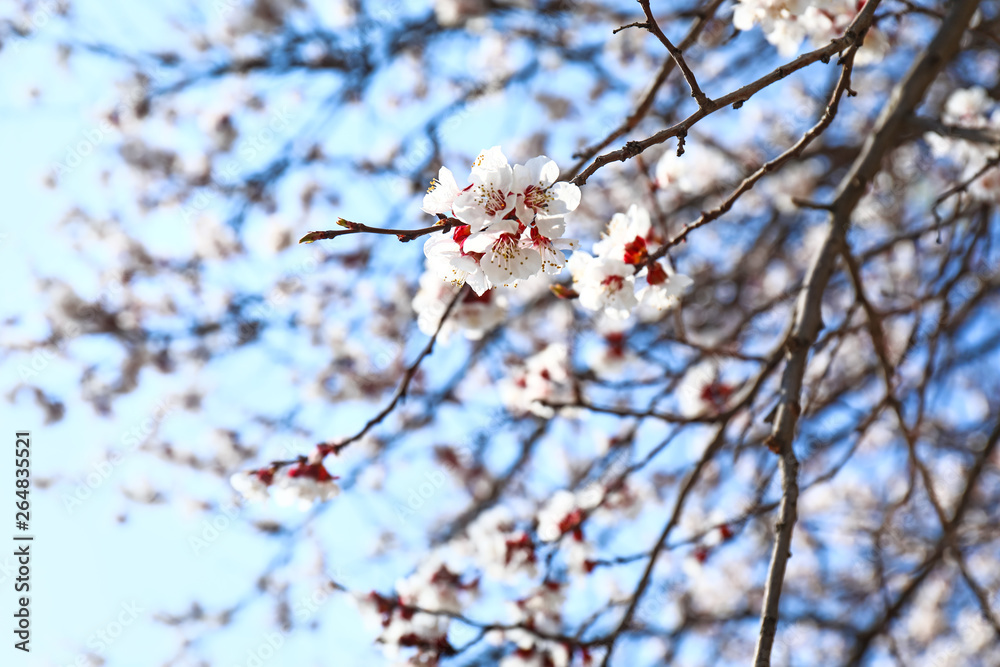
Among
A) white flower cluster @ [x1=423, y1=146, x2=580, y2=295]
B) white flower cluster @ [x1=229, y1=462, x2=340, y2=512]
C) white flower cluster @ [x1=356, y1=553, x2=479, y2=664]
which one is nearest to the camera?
white flower cluster @ [x1=423, y1=146, x2=580, y2=295]

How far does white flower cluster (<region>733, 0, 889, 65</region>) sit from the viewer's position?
189 centimetres

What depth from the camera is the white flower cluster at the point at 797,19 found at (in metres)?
1.89

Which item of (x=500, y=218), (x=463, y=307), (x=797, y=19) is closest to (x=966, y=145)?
(x=797, y=19)

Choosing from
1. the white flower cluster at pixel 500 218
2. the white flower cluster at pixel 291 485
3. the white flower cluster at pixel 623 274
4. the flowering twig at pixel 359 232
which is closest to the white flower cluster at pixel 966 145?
the white flower cluster at pixel 623 274

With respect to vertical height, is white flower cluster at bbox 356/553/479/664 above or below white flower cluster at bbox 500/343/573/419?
below

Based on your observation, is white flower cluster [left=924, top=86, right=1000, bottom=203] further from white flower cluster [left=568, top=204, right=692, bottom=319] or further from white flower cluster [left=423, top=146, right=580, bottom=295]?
white flower cluster [left=423, top=146, right=580, bottom=295]

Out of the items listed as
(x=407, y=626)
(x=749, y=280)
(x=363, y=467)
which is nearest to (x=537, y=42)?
(x=749, y=280)

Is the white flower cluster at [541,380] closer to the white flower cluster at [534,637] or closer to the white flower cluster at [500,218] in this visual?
the white flower cluster at [534,637]

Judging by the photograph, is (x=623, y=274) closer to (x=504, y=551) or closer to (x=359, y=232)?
(x=359, y=232)

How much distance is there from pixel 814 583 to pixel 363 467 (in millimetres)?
3802

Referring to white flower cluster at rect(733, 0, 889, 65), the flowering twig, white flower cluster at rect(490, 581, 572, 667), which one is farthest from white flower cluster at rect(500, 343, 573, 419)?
the flowering twig

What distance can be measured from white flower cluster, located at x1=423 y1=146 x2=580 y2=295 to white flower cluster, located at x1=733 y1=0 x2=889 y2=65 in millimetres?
1062

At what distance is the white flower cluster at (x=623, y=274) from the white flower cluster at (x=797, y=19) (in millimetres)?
721

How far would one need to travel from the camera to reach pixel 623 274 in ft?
5.28
